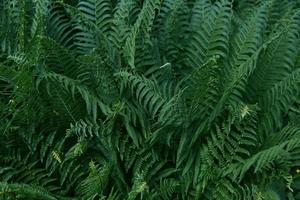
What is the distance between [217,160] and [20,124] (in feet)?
4.12

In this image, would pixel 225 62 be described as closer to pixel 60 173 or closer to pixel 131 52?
pixel 131 52

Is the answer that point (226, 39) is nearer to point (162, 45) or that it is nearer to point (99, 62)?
point (162, 45)

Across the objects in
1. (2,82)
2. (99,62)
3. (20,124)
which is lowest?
(20,124)

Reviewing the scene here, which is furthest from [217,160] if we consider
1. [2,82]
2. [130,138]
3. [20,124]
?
[2,82]

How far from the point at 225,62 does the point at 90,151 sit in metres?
1.05

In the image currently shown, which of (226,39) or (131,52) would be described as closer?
(131,52)

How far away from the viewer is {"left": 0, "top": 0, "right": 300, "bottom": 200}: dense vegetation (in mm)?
3143

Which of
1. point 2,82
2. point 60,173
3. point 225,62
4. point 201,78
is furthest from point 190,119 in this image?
point 2,82

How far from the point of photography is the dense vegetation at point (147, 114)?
10.3 feet

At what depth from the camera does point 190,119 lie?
324 cm

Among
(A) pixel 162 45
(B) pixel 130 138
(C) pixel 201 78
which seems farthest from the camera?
(A) pixel 162 45

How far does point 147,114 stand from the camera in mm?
3361

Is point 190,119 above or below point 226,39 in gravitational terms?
below

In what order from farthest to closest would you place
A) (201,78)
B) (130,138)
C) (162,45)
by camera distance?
1. (162,45)
2. (130,138)
3. (201,78)
